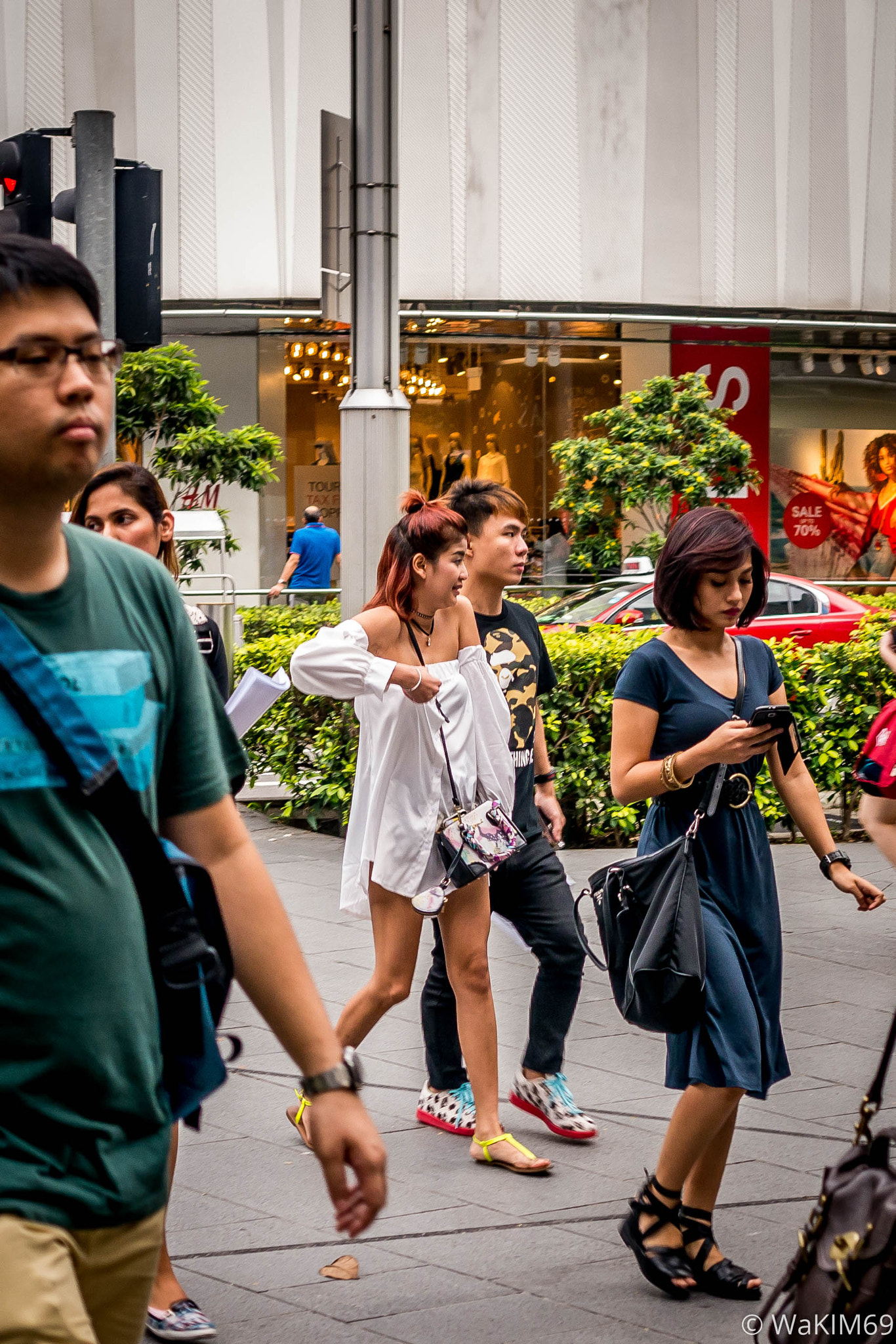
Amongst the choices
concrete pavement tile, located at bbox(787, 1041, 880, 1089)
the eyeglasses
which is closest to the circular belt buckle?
concrete pavement tile, located at bbox(787, 1041, 880, 1089)

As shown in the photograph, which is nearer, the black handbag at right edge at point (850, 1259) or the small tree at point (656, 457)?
the black handbag at right edge at point (850, 1259)

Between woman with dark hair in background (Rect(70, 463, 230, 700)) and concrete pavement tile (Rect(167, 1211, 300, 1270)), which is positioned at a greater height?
woman with dark hair in background (Rect(70, 463, 230, 700))

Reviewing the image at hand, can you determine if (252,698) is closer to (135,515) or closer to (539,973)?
(135,515)

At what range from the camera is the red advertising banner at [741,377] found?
23.3 metres

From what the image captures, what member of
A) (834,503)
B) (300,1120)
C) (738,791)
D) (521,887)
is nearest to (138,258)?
(521,887)

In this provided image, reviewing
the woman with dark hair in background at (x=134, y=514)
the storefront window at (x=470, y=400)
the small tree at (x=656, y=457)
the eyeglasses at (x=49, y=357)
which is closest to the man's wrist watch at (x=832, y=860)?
the woman with dark hair in background at (x=134, y=514)

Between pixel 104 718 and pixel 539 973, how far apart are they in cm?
333

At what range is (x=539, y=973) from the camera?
5.14m

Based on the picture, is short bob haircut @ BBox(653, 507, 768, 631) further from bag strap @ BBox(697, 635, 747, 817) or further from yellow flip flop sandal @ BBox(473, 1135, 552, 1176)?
yellow flip flop sandal @ BBox(473, 1135, 552, 1176)

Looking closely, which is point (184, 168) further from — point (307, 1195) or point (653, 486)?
point (307, 1195)

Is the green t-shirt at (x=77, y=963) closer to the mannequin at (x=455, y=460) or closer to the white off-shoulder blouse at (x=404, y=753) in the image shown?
the white off-shoulder blouse at (x=404, y=753)

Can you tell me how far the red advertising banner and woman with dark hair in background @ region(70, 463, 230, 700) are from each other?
64.3 feet

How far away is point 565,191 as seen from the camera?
20.9 m

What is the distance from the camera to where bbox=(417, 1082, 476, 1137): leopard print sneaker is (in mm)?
5125
